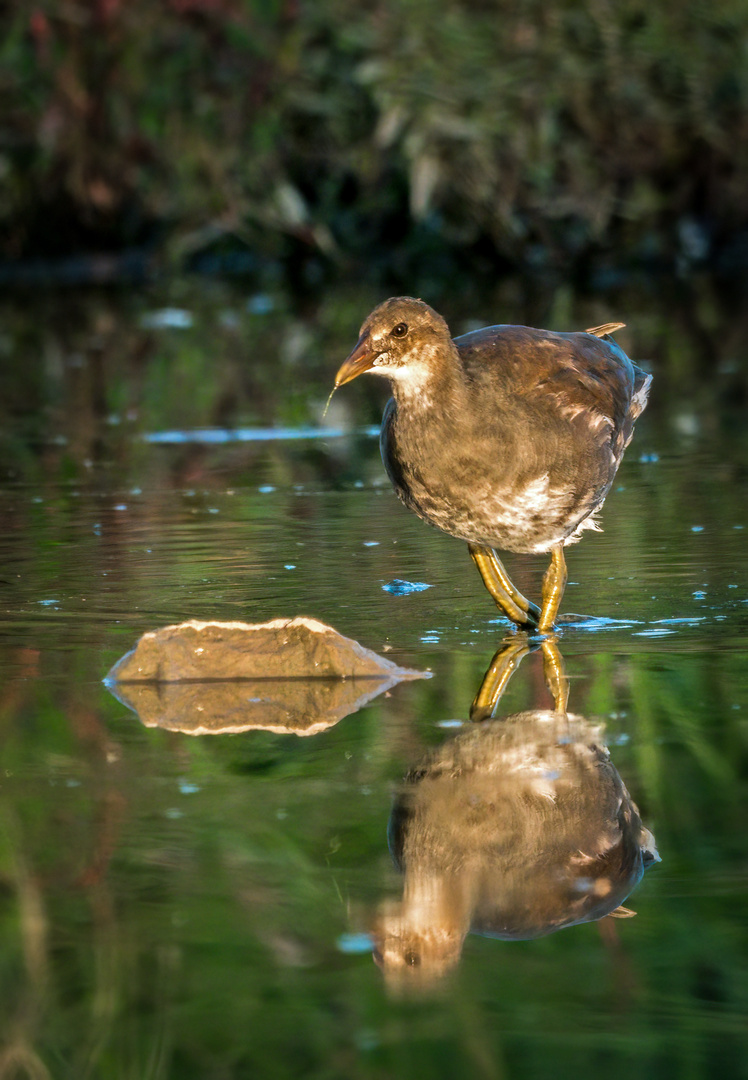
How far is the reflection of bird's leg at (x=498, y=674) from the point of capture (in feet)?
14.6

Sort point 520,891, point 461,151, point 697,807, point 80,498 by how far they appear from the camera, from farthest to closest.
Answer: point 461,151
point 80,498
point 697,807
point 520,891

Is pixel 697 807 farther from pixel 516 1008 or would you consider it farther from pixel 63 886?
pixel 63 886

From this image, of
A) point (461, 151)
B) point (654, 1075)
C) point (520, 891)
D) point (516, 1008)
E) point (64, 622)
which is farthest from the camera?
point (461, 151)

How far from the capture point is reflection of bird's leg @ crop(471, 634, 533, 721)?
4445mm

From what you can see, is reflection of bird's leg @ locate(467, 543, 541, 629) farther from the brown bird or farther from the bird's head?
the bird's head

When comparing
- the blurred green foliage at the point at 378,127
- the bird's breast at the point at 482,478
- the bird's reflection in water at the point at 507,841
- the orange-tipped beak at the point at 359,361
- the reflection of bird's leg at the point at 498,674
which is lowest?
the blurred green foliage at the point at 378,127

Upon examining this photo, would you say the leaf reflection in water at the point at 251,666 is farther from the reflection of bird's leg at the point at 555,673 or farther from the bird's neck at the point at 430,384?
the bird's neck at the point at 430,384

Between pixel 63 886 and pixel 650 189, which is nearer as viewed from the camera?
pixel 63 886

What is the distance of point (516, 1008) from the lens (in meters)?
2.88

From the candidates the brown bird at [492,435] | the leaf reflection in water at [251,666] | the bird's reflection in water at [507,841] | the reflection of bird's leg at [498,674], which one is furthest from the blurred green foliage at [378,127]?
the bird's reflection in water at [507,841]

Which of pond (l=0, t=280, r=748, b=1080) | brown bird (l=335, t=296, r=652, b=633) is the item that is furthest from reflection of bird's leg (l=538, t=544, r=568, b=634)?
pond (l=0, t=280, r=748, b=1080)

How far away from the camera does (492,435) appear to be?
5.21 metres

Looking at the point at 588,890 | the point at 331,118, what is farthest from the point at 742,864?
the point at 331,118

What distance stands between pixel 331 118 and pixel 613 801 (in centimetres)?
1507
